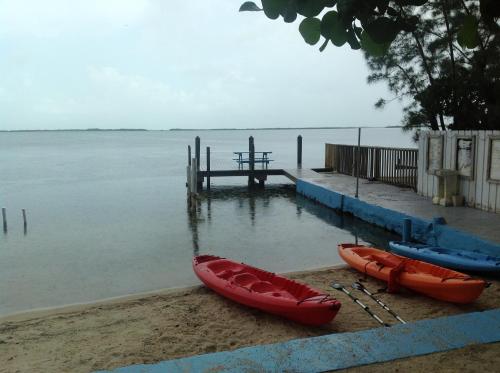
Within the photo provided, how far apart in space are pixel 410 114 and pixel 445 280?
36.4 feet

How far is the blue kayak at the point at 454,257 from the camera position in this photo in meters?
7.53

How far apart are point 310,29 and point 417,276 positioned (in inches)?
216

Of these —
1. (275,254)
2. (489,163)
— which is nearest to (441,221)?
(489,163)

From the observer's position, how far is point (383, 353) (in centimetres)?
404

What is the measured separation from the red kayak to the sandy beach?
174mm

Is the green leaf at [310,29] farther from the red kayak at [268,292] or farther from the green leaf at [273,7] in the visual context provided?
the red kayak at [268,292]

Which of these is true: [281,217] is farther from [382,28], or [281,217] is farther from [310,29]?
[382,28]

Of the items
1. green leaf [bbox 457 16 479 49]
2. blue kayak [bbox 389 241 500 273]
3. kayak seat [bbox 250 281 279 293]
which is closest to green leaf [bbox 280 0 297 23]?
green leaf [bbox 457 16 479 49]

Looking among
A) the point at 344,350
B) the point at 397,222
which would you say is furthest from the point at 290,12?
the point at 397,222

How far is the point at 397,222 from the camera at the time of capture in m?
11.9

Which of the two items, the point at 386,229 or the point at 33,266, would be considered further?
the point at 386,229

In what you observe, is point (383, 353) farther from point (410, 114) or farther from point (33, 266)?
point (410, 114)

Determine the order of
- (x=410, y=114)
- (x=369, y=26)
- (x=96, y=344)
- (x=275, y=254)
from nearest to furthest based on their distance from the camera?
(x=369, y=26) < (x=96, y=344) < (x=275, y=254) < (x=410, y=114)

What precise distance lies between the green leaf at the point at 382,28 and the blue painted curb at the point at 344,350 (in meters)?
2.55
